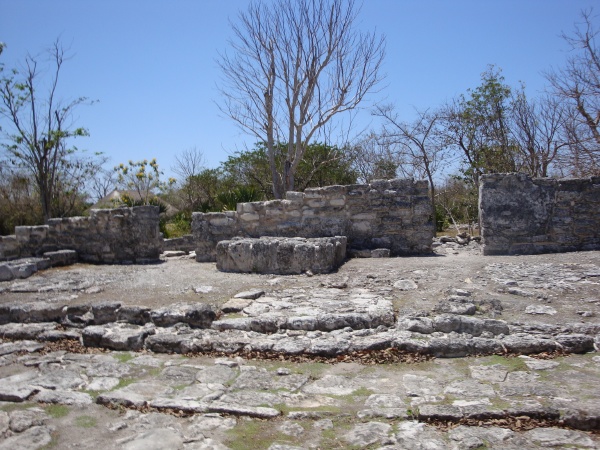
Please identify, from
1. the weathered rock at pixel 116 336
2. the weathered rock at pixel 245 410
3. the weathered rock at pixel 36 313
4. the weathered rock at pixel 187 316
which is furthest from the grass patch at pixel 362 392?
the weathered rock at pixel 36 313

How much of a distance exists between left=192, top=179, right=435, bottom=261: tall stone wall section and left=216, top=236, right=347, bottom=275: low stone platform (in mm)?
652

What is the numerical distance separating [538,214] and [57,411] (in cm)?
669

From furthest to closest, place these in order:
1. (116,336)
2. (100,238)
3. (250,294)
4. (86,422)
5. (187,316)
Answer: (100,238), (250,294), (187,316), (116,336), (86,422)

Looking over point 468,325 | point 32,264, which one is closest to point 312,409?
point 468,325

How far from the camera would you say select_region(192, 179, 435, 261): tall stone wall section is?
7.77 meters

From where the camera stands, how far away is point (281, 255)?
6887 mm

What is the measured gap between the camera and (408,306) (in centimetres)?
488

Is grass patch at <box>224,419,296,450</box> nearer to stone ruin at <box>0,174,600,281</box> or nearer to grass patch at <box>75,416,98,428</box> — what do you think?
grass patch at <box>75,416,98,428</box>

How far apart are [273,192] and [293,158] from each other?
145 centimetres

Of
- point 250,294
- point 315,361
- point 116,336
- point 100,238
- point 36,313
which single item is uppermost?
point 100,238

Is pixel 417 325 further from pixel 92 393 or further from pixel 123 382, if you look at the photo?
pixel 92 393

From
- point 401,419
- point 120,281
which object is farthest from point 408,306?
point 120,281

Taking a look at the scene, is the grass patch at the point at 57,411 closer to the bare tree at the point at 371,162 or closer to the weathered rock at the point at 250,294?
the weathered rock at the point at 250,294

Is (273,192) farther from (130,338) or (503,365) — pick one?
(503,365)
